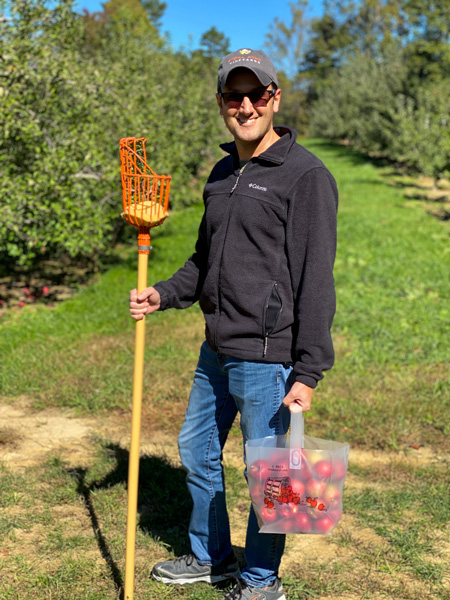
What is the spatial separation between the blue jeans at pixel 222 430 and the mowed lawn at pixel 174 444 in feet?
0.97

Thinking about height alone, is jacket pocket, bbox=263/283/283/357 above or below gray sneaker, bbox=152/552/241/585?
above

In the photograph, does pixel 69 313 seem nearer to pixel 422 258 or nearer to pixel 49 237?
pixel 49 237

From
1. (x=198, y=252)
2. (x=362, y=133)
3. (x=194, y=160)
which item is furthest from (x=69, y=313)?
(x=362, y=133)

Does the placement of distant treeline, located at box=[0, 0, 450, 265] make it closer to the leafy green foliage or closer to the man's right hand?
the leafy green foliage

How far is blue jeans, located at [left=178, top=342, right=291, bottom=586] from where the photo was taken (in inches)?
97.9

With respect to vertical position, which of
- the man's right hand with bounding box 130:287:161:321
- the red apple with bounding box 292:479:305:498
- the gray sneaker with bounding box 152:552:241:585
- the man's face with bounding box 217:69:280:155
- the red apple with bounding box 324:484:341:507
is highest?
the man's face with bounding box 217:69:280:155

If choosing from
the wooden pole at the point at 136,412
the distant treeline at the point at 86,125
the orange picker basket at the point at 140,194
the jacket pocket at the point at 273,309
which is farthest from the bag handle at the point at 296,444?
the distant treeline at the point at 86,125

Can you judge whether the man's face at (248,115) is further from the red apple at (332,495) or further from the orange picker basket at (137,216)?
the red apple at (332,495)

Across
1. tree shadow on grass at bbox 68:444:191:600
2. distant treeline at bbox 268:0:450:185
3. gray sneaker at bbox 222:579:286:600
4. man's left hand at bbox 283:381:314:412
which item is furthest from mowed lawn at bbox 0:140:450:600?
distant treeline at bbox 268:0:450:185

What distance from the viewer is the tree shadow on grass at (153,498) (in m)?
3.40

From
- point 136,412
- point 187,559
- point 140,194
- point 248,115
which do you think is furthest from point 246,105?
point 187,559

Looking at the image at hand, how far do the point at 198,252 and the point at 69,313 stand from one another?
506 cm

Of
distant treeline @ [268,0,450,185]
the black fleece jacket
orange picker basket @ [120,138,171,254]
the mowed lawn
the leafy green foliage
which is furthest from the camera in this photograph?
distant treeline @ [268,0,450,185]

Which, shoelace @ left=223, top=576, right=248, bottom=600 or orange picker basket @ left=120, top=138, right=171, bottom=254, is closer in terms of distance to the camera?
orange picker basket @ left=120, top=138, right=171, bottom=254
